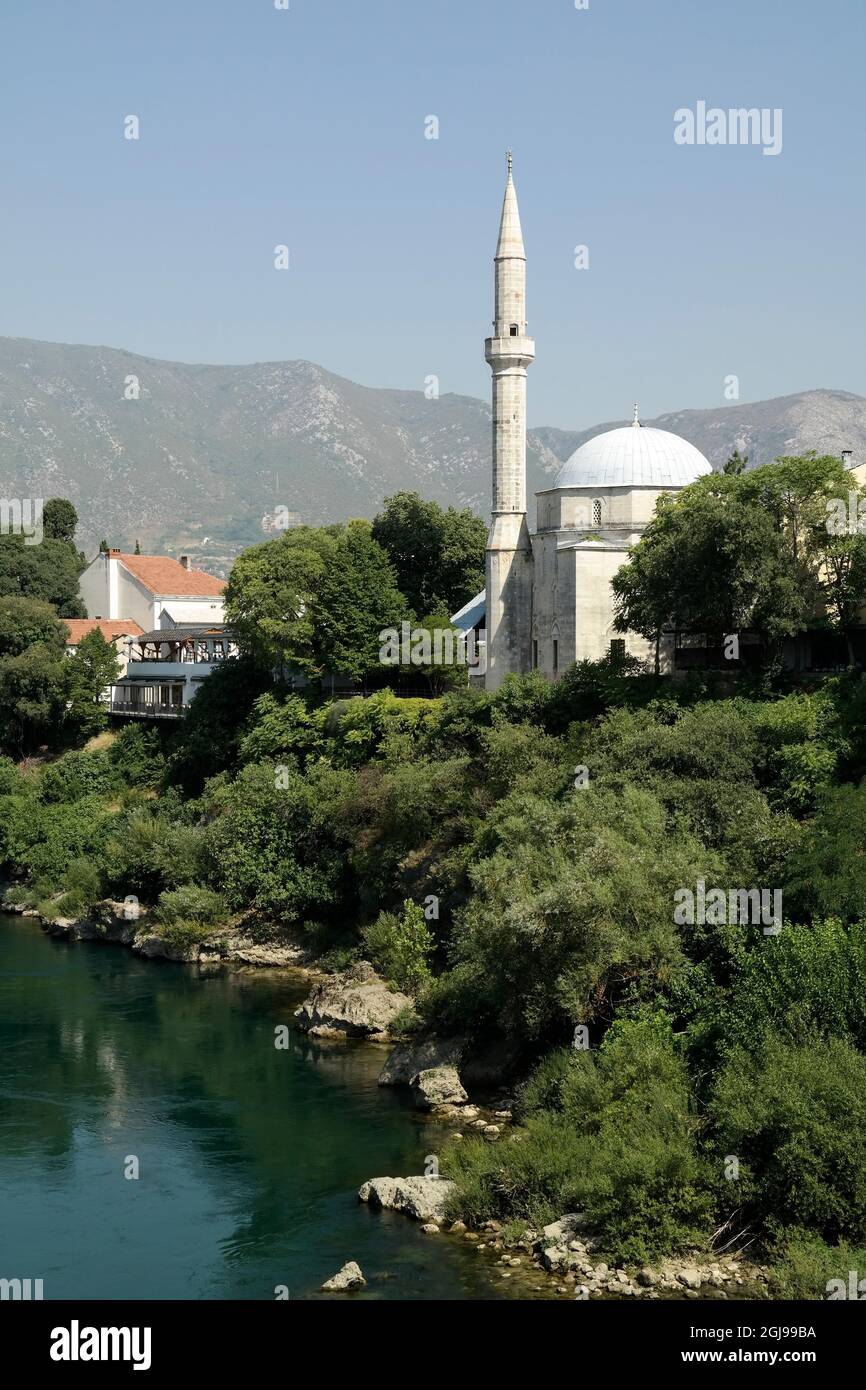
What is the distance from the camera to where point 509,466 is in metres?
46.4

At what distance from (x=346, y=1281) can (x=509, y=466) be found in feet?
95.5

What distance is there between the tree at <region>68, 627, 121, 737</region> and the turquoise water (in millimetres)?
21670

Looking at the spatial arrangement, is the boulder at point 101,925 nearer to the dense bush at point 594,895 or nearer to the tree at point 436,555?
the dense bush at point 594,895

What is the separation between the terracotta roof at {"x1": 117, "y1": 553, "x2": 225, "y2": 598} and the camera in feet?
239

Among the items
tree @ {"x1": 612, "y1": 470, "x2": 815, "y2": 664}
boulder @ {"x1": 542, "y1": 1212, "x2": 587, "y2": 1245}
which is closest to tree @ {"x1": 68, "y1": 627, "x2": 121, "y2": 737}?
tree @ {"x1": 612, "y1": 470, "x2": 815, "y2": 664}

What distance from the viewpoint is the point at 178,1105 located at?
3003 cm

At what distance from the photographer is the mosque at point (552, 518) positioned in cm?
4275

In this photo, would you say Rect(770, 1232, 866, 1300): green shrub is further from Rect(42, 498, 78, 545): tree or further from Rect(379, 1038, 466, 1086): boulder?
Rect(42, 498, 78, 545): tree

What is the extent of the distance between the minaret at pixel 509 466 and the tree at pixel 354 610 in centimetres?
446
